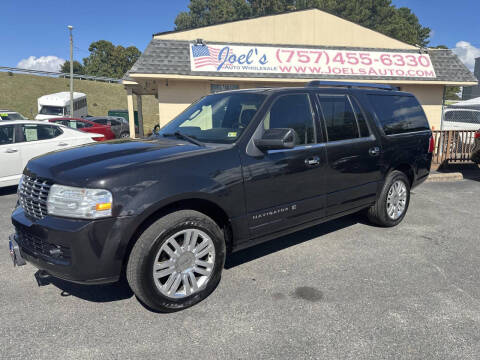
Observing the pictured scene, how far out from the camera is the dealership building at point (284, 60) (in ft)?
41.3

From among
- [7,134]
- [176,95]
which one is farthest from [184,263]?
[176,95]

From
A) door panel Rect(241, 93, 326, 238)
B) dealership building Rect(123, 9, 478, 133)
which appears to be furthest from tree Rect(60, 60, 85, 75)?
door panel Rect(241, 93, 326, 238)

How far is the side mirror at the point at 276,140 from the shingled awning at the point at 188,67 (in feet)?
30.7

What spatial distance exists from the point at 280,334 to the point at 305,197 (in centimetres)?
159

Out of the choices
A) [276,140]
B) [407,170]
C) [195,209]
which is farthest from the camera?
[407,170]

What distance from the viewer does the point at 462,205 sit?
6.81 metres

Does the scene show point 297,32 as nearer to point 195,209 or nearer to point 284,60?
point 284,60

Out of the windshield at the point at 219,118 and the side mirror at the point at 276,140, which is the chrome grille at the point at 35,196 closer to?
the windshield at the point at 219,118

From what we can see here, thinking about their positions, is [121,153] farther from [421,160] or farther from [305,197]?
[421,160]

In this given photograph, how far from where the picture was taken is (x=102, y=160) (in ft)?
9.98

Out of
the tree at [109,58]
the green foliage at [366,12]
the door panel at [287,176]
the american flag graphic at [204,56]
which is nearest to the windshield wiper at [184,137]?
the door panel at [287,176]

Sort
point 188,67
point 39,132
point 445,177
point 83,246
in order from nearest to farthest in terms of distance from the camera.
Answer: point 83,246, point 39,132, point 445,177, point 188,67

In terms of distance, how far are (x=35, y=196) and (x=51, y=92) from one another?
6278cm

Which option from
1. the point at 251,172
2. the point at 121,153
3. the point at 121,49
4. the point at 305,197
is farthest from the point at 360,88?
the point at 121,49
